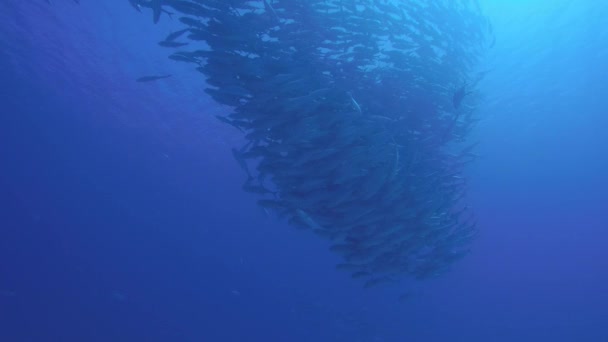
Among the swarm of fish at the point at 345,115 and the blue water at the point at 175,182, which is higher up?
the blue water at the point at 175,182

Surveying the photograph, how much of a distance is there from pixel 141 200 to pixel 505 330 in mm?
34578

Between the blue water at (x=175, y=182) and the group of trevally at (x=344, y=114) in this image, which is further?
the blue water at (x=175, y=182)

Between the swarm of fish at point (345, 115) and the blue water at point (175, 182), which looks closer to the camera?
the swarm of fish at point (345, 115)

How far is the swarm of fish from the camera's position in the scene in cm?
518

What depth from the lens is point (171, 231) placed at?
3631 centimetres

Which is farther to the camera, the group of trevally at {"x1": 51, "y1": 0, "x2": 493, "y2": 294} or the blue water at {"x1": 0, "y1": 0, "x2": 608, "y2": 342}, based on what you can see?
the blue water at {"x1": 0, "y1": 0, "x2": 608, "y2": 342}

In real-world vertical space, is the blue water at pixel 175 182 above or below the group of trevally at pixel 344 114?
above

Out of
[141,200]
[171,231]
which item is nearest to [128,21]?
[171,231]

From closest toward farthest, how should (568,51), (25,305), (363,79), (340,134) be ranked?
(340,134), (363,79), (568,51), (25,305)

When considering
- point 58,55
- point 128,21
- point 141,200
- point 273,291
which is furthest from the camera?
point 141,200

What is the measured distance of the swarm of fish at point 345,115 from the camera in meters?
5.18

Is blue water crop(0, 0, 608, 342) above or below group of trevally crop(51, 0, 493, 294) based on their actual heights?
above

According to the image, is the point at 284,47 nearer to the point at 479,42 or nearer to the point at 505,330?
the point at 479,42

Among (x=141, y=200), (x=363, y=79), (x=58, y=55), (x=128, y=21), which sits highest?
(x=141, y=200)
